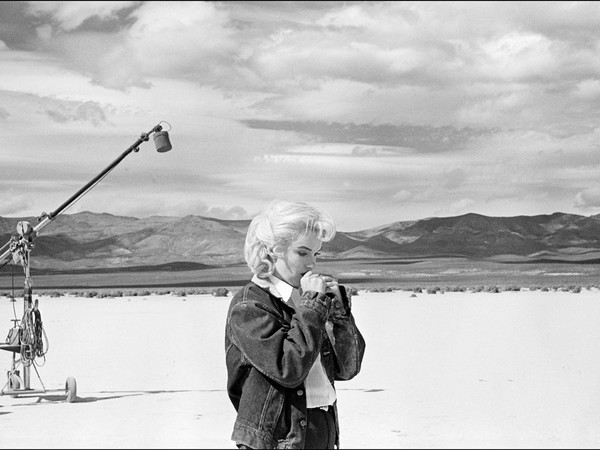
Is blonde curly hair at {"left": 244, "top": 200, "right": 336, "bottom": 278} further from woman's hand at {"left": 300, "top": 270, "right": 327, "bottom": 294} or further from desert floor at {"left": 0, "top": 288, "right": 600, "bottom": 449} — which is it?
desert floor at {"left": 0, "top": 288, "right": 600, "bottom": 449}

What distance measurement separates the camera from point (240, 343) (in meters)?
2.01

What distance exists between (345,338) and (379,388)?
18.8 feet

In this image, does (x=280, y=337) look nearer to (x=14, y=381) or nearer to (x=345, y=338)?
(x=345, y=338)

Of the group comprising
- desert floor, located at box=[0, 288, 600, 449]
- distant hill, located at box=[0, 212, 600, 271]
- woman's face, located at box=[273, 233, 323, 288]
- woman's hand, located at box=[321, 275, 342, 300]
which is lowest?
desert floor, located at box=[0, 288, 600, 449]

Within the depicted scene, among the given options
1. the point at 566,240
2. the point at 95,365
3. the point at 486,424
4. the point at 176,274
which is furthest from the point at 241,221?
the point at 486,424

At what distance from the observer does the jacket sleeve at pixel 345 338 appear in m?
2.05

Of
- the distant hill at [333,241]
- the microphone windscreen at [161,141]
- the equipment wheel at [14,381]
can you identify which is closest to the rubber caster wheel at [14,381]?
the equipment wheel at [14,381]

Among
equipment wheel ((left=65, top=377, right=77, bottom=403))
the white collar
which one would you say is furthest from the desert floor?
the white collar

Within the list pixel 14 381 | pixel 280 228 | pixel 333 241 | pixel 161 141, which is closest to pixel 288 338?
pixel 280 228

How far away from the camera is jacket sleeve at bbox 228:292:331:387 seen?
1.96 meters

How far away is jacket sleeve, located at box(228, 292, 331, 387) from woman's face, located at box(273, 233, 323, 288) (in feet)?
0.27

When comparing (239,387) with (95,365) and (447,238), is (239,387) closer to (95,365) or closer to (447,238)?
(95,365)

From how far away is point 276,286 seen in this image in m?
2.11

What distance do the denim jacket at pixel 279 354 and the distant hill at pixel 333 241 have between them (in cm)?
5302
